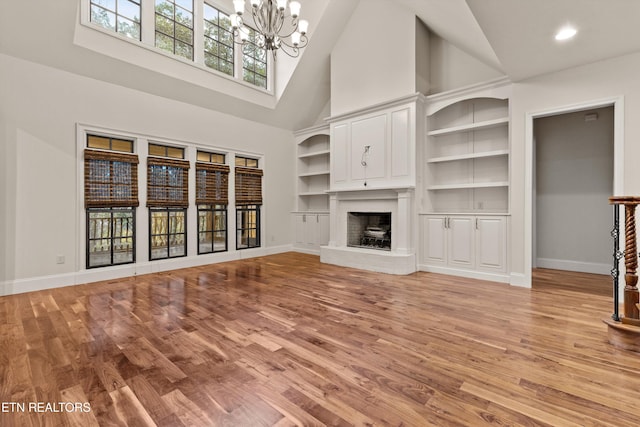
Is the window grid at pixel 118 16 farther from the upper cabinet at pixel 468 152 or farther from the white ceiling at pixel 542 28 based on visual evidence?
the upper cabinet at pixel 468 152

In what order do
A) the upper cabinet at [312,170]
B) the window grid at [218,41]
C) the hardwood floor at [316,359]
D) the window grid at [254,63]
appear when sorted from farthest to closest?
the upper cabinet at [312,170] < the window grid at [254,63] < the window grid at [218,41] < the hardwood floor at [316,359]

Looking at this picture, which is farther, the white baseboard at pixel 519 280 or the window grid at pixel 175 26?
the window grid at pixel 175 26

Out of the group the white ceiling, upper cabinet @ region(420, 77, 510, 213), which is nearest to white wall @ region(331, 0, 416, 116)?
upper cabinet @ region(420, 77, 510, 213)

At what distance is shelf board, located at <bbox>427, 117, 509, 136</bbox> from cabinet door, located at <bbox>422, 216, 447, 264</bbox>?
56.6 inches

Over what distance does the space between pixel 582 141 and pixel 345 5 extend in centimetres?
474

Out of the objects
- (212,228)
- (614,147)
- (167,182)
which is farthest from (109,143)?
(614,147)

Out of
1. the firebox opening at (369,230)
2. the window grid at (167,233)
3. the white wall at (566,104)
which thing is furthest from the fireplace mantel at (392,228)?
the window grid at (167,233)

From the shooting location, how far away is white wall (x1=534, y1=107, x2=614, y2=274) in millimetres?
4637

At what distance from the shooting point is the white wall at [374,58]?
514 centimetres

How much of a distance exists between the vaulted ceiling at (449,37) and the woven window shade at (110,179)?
1213 millimetres

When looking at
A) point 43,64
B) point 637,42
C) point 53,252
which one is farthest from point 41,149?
point 637,42

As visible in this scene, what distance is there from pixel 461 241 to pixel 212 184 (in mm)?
4673

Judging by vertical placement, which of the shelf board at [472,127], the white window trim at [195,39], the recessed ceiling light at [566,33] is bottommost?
the shelf board at [472,127]

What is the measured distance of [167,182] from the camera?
532cm
